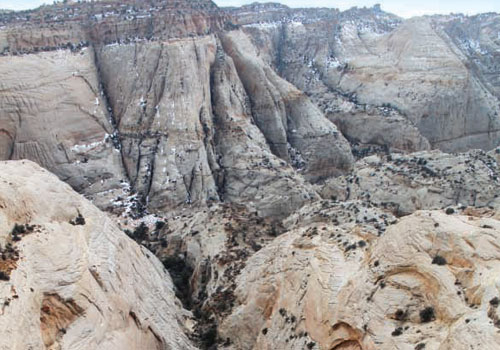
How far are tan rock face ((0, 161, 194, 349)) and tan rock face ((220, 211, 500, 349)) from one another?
5.28 metres

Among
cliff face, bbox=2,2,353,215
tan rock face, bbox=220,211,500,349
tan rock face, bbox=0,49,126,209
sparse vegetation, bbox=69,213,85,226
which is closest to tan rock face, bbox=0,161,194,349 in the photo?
sparse vegetation, bbox=69,213,85,226

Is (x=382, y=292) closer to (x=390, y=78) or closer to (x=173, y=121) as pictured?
(x=173, y=121)

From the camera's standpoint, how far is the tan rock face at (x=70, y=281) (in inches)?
813

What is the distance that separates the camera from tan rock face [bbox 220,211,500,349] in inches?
763

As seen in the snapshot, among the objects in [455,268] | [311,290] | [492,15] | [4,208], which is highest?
[492,15]

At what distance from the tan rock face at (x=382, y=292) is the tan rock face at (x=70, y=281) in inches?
208

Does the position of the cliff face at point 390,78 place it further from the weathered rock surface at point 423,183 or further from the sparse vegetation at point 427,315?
the sparse vegetation at point 427,315

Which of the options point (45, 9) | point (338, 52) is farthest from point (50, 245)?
point (338, 52)

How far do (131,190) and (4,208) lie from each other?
108 ft

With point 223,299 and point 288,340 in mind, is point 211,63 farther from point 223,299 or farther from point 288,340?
point 288,340

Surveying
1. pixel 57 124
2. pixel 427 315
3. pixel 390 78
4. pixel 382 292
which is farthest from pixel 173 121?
pixel 427 315

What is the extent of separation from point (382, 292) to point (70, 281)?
12675 mm

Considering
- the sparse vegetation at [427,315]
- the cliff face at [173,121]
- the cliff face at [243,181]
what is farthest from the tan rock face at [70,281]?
the cliff face at [173,121]

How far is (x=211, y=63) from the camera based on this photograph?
69312 mm
